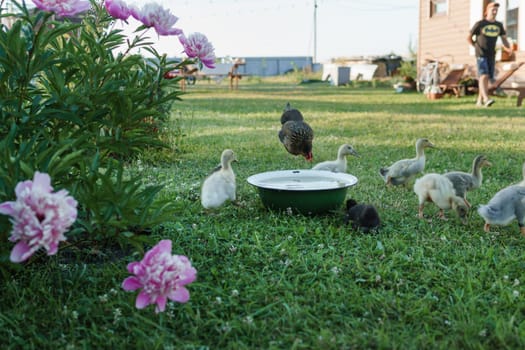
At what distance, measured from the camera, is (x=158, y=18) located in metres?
2.88

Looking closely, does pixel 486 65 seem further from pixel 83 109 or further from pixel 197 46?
pixel 83 109

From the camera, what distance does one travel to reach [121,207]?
2596 millimetres

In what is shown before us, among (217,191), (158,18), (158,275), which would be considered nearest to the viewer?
(158,275)

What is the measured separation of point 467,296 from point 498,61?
48.6ft

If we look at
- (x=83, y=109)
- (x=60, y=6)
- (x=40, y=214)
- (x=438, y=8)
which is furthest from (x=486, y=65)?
(x=40, y=214)

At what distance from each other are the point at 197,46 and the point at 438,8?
748 inches

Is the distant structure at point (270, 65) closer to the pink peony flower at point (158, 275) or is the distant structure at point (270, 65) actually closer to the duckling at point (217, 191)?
the duckling at point (217, 191)

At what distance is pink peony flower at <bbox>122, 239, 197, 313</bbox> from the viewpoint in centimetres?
222

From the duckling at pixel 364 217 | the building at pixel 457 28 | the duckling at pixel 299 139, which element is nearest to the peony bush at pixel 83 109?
the duckling at pixel 364 217

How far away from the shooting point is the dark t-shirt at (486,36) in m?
13.2

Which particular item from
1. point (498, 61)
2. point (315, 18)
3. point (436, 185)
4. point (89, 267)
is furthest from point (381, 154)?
point (315, 18)

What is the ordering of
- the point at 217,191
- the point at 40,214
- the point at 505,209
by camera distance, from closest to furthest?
the point at 40,214 → the point at 505,209 → the point at 217,191

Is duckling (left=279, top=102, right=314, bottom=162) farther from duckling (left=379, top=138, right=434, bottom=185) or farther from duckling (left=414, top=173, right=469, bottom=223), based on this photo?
duckling (left=414, top=173, right=469, bottom=223)

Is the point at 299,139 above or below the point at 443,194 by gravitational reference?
above
